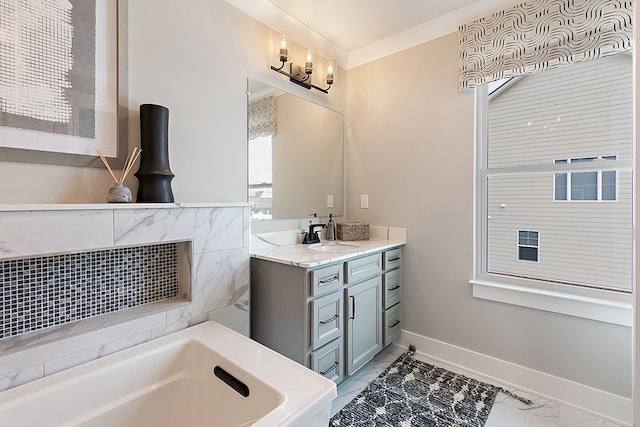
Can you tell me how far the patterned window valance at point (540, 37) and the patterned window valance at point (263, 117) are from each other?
136 centimetres

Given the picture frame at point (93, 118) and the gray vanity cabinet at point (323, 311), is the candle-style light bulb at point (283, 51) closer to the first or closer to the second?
the picture frame at point (93, 118)

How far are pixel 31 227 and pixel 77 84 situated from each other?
0.65 meters

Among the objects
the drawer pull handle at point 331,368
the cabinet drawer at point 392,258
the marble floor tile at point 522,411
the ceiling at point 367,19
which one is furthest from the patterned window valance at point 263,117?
the marble floor tile at point 522,411

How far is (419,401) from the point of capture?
177 centimetres

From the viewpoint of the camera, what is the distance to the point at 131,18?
1428 millimetres

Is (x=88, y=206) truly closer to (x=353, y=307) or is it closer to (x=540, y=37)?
(x=353, y=307)

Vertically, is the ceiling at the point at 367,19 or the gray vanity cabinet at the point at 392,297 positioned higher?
the ceiling at the point at 367,19

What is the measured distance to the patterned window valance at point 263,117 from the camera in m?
1.97

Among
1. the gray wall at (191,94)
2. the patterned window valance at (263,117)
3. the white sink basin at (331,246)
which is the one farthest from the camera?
the white sink basin at (331,246)

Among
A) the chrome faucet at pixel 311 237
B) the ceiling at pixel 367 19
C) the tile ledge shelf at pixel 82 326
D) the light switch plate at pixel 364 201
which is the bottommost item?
the tile ledge shelf at pixel 82 326

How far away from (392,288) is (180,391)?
1.57 m

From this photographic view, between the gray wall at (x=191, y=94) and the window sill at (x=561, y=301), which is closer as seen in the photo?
the gray wall at (x=191, y=94)

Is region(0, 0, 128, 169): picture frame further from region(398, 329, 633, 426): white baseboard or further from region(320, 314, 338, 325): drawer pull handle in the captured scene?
region(398, 329, 633, 426): white baseboard

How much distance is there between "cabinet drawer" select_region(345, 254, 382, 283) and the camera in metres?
1.86
